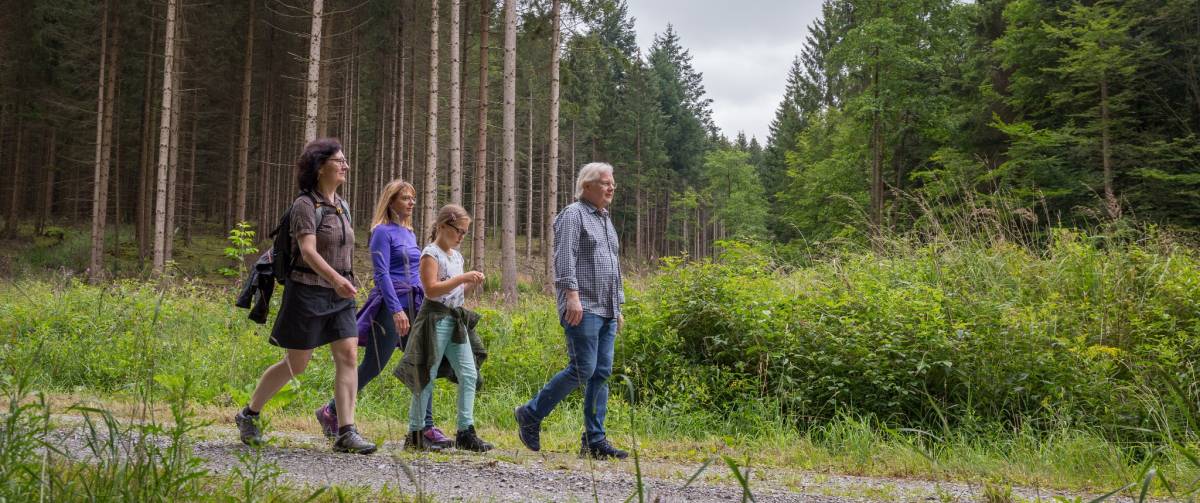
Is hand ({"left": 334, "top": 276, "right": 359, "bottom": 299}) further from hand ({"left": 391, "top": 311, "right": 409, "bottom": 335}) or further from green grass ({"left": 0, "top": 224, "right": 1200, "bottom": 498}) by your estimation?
green grass ({"left": 0, "top": 224, "right": 1200, "bottom": 498})

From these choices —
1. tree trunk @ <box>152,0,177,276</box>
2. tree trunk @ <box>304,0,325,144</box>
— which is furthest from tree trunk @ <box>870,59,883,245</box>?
tree trunk @ <box>152,0,177,276</box>

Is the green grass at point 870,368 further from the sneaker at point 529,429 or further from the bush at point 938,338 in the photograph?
the sneaker at point 529,429

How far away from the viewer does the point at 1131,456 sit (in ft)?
17.3

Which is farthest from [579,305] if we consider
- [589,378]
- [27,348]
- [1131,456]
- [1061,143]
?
[1061,143]

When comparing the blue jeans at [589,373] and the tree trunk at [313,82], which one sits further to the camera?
the tree trunk at [313,82]

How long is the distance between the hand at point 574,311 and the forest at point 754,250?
627 millimetres

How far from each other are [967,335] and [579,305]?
12.5 feet

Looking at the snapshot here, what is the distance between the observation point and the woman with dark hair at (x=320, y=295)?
443 cm

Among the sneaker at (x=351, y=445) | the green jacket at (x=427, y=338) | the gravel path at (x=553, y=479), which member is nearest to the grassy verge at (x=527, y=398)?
the gravel path at (x=553, y=479)

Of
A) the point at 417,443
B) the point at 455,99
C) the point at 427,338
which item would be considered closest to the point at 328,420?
the point at 417,443

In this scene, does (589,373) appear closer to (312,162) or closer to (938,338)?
(312,162)

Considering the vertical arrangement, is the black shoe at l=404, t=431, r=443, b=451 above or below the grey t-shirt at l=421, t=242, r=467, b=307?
below

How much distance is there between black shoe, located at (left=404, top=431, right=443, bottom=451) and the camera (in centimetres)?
485

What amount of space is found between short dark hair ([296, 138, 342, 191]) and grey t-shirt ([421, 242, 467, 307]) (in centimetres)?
90
